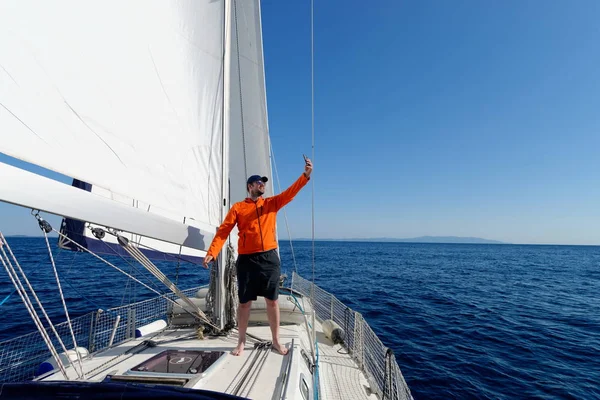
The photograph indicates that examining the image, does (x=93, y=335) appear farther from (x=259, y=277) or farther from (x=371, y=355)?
(x=371, y=355)

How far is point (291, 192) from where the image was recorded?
3518mm

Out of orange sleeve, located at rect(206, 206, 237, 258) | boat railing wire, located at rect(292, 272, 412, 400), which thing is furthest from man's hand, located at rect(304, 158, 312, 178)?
boat railing wire, located at rect(292, 272, 412, 400)

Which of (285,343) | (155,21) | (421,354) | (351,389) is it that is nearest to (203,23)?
(155,21)

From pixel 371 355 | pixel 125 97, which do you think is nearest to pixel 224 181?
pixel 125 97

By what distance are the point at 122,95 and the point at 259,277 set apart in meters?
2.34

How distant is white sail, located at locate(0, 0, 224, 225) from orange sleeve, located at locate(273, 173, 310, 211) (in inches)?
41.1

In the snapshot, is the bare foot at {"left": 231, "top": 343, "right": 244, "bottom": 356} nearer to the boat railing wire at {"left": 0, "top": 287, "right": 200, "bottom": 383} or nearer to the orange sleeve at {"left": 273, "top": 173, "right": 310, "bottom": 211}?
the boat railing wire at {"left": 0, "top": 287, "right": 200, "bottom": 383}

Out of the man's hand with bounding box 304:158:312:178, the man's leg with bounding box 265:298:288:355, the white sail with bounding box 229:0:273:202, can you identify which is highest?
the white sail with bounding box 229:0:273:202

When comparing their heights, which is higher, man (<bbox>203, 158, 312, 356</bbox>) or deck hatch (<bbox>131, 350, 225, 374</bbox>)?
man (<bbox>203, 158, 312, 356</bbox>)

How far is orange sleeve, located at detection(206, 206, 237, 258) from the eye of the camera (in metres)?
3.30

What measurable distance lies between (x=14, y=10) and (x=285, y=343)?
156 inches

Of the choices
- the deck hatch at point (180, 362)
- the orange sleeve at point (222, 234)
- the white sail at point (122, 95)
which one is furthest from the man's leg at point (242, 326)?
the white sail at point (122, 95)

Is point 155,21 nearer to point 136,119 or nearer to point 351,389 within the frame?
point 136,119

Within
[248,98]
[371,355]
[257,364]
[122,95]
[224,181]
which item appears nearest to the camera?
[122,95]
